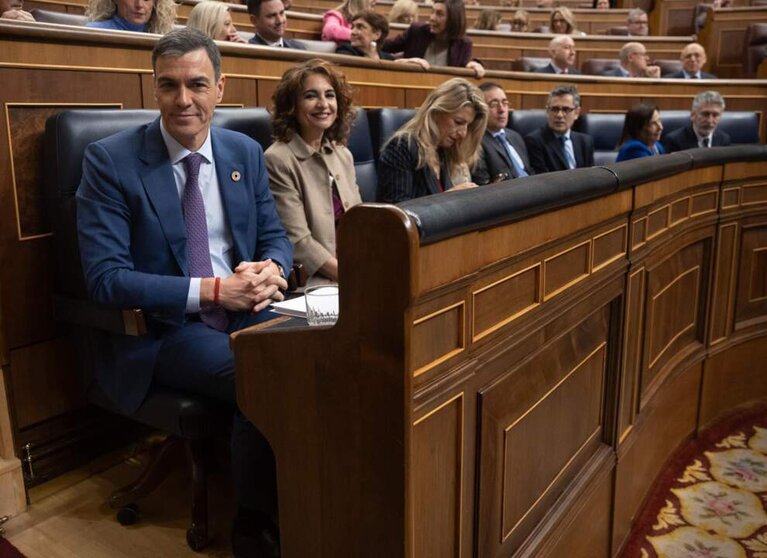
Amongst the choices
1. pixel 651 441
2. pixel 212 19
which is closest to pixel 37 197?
pixel 212 19

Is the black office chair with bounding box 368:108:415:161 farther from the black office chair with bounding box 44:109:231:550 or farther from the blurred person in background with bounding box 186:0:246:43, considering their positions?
the black office chair with bounding box 44:109:231:550

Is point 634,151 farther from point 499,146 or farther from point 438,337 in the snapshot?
point 438,337

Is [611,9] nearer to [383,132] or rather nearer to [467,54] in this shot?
[467,54]

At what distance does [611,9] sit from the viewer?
3.73 metres

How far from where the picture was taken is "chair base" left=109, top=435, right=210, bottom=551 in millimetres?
671

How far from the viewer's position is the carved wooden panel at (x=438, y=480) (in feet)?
1.26

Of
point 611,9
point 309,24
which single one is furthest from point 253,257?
point 611,9

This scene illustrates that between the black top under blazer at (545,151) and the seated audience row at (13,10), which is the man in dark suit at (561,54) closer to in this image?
the black top under blazer at (545,151)

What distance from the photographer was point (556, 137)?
1512 millimetres

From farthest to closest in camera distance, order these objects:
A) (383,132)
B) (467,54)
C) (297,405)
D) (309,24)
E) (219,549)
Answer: (309,24), (467,54), (383,132), (219,549), (297,405)

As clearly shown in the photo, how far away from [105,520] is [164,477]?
68 mm

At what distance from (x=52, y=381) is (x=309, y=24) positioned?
157 cm

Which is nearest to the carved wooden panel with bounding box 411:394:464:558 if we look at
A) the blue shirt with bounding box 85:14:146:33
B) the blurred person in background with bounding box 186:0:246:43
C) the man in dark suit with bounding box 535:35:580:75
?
the blue shirt with bounding box 85:14:146:33

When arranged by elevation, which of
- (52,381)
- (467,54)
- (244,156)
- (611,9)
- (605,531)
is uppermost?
(611,9)
